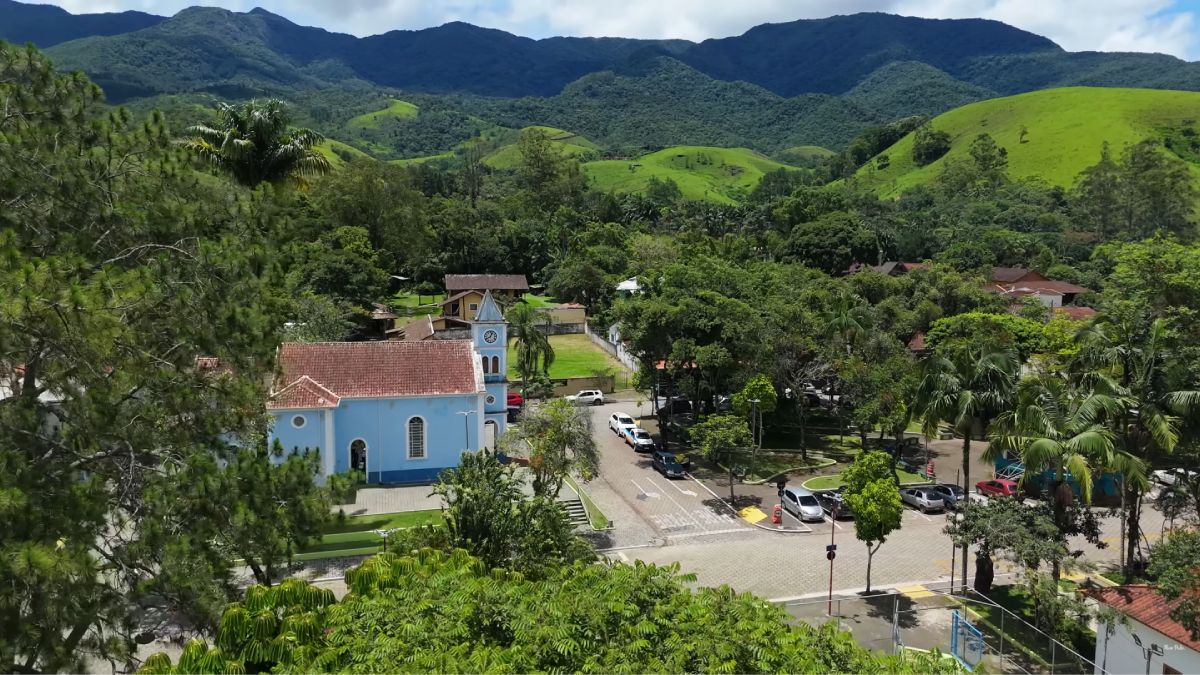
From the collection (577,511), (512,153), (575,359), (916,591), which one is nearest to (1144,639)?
(916,591)

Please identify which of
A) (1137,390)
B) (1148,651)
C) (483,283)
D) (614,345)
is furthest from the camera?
(483,283)

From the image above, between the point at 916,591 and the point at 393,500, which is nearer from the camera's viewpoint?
the point at 916,591

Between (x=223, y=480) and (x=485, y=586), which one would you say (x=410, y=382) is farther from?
(x=485, y=586)

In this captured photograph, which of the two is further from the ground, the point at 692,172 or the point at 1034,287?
the point at 692,172

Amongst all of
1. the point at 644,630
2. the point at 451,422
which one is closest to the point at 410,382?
the point at 451,422

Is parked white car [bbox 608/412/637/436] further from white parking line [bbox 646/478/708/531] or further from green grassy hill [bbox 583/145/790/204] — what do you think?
green grassy hill [bbox 583/145/790/204]

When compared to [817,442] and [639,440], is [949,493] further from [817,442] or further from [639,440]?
[639,440]

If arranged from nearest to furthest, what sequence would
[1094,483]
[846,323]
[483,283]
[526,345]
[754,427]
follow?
1. [1094,483]
2. [754,427]
3. [846,323]
4. [526,345]
5. [483,283]
